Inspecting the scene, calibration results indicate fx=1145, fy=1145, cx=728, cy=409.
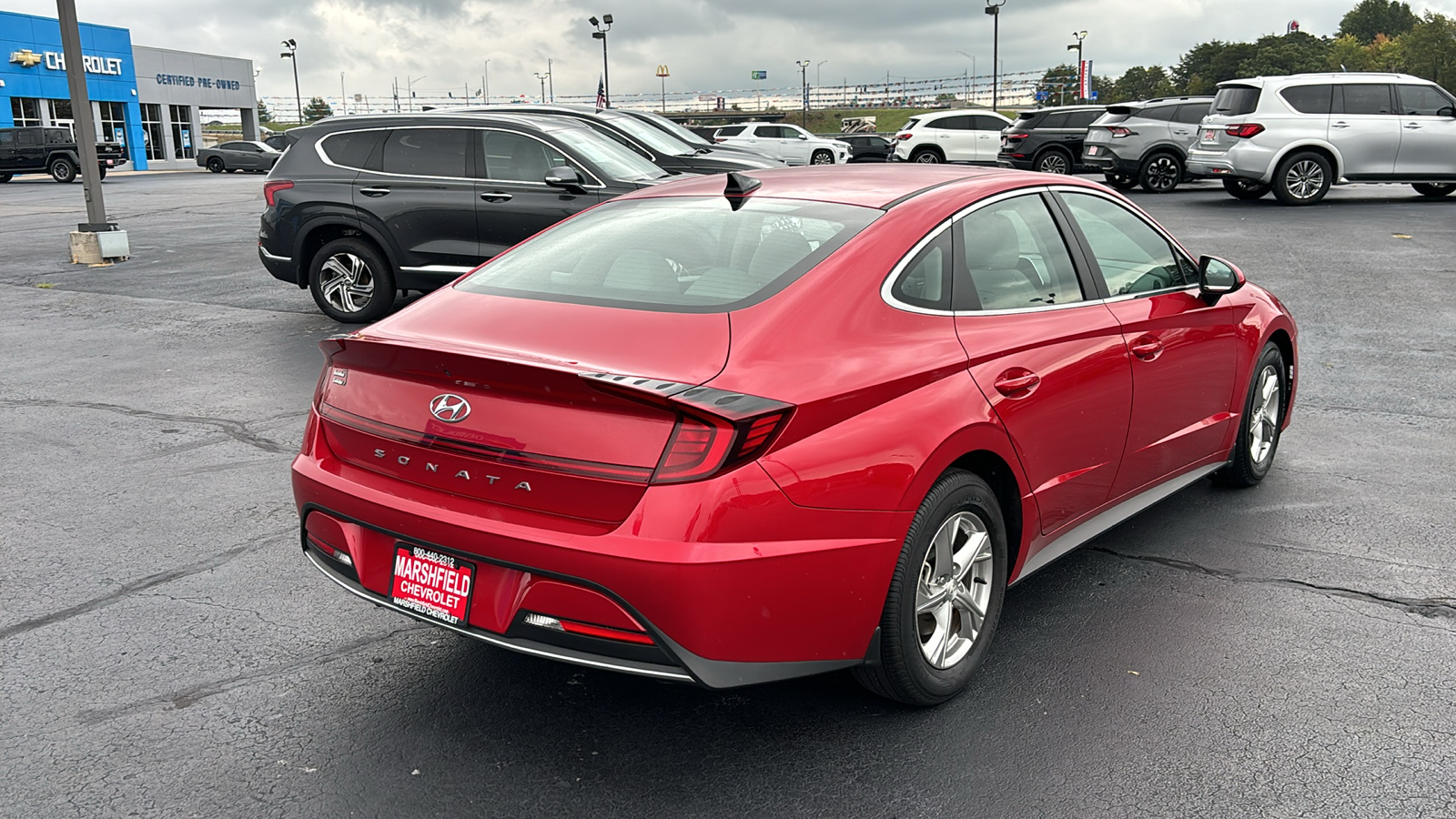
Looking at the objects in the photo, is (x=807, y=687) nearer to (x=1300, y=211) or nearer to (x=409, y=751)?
(x=409, y=751)

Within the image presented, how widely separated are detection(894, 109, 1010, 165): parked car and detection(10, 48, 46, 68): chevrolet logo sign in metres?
40.5

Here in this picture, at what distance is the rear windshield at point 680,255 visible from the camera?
3.31 meters

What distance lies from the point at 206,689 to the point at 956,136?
28488 mm

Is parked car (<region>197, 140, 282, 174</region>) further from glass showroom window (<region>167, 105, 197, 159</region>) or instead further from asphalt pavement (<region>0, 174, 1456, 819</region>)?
asphalt pavement (<region>0, 174, 1456, 819</region>)

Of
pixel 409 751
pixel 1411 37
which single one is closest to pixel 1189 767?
pixel 409 751

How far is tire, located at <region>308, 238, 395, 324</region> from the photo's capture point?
33.1ft

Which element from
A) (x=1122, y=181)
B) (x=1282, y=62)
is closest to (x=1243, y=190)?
(x=1122, y=181)

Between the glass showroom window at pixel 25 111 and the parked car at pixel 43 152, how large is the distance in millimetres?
11219

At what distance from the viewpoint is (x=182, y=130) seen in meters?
62.6

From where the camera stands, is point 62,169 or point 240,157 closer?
point 62,169

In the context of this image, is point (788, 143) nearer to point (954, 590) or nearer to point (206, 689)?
point (954, 590)

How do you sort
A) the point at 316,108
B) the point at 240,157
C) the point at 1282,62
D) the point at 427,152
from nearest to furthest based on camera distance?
the point at 427,152 < the point at 240,157 < the point at 1282,62 < the point at 316,108

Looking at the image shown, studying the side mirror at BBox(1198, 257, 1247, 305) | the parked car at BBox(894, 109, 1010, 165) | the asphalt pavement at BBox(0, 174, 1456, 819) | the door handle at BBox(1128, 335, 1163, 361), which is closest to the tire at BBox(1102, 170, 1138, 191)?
the parked car at BBox(894, 109, 1010, 165)

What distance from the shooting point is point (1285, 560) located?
179 inches
